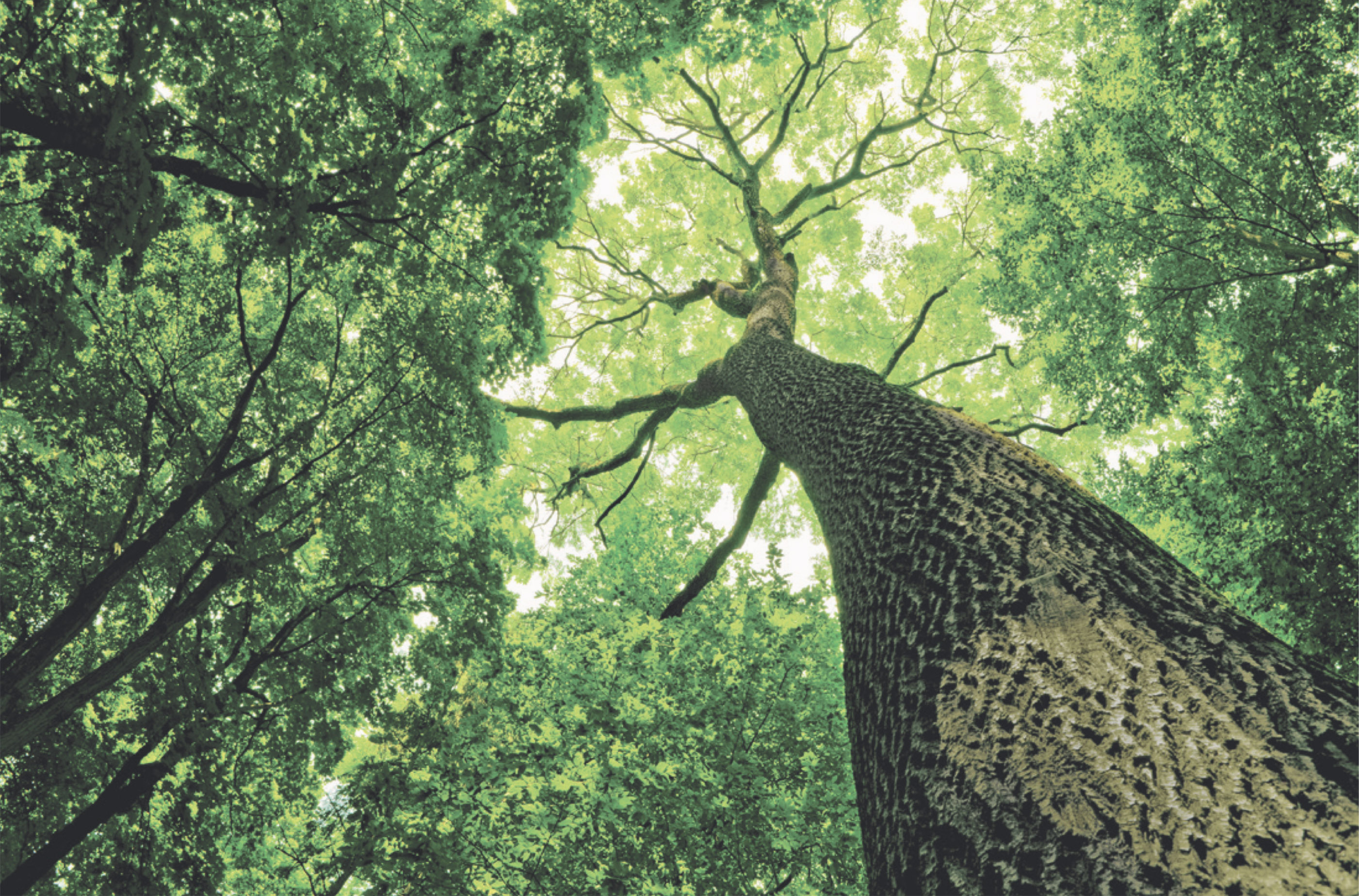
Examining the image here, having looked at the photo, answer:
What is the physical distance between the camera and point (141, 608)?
16.4ft

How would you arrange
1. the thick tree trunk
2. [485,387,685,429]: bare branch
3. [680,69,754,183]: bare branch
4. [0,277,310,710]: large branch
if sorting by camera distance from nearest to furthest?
the thick tree trunk < [0,277,310,710]: large branch < [485,387,685,429]: bare branch < [680,69,754,183]: bare branch

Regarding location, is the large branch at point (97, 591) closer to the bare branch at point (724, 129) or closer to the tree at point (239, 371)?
the tree at point (239, 371)

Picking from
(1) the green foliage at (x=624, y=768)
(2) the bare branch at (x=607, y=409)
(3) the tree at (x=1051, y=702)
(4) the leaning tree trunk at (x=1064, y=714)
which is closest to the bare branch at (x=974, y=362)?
(2) the bare branch at (x=607, y=409)

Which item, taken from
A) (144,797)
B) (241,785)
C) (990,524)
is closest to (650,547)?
(241,785)

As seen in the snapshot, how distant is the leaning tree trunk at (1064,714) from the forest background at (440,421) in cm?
339

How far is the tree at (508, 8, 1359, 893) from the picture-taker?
3.52ft

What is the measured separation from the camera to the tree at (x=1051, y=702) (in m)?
1.07

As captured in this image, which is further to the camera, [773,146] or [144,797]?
[773,146]

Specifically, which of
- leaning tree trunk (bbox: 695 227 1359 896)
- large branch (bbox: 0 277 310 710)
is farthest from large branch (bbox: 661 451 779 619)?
large branch (bbox: 0 277 310 710)

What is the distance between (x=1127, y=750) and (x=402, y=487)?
5.96m

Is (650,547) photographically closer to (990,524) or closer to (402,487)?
(402,487)

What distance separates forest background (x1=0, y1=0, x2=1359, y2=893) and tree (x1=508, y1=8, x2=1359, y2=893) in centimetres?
335

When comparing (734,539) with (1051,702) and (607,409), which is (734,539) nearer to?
(607,409)

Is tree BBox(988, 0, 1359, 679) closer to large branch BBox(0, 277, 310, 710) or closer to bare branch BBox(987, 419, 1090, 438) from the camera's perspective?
bare branch BBox(987, 419, 1090, 438)
